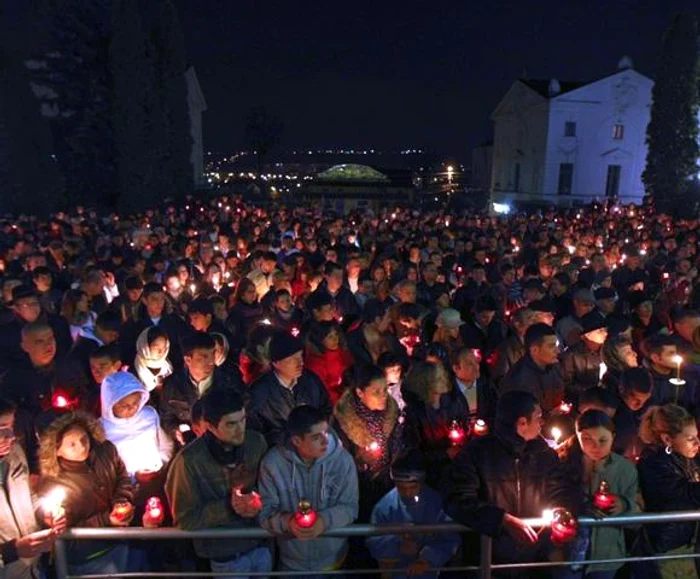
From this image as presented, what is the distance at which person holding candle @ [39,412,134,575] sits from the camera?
11.4 ft

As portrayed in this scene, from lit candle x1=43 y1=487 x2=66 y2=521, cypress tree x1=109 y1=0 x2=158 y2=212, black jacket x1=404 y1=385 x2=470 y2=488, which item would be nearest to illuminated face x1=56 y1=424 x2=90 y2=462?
lit candle x1=43 y1=487 x2=66 y2=521

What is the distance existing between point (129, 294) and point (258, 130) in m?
52.8

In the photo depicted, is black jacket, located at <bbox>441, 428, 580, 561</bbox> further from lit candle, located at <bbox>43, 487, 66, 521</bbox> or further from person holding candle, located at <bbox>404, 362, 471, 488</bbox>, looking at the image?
lit candle, located at <bbox>43, 487, 66, 521</bbox>

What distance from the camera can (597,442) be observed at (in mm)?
3553

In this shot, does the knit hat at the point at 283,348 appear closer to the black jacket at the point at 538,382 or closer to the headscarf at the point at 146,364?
the headscarf at the point at 146,364

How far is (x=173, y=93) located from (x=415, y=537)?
35040mm

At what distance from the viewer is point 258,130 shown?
57.9 m

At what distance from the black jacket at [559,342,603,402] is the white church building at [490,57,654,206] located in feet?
129

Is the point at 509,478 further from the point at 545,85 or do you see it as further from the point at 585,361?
the point at 545,85

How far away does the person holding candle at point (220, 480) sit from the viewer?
3.22 metres

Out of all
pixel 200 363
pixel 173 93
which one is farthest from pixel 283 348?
pixel 173 93

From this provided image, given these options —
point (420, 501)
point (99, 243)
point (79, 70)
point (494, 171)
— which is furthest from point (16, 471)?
A: point (494, 171)

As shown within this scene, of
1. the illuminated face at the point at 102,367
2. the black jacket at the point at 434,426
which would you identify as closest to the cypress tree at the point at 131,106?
the illuminated face at the point at 102,367

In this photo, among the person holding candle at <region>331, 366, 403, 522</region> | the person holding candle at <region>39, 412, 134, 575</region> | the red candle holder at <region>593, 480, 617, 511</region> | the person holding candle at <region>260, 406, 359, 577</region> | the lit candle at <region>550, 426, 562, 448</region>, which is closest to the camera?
the red candle holder at <region>593, 480, 617, 511</region>
